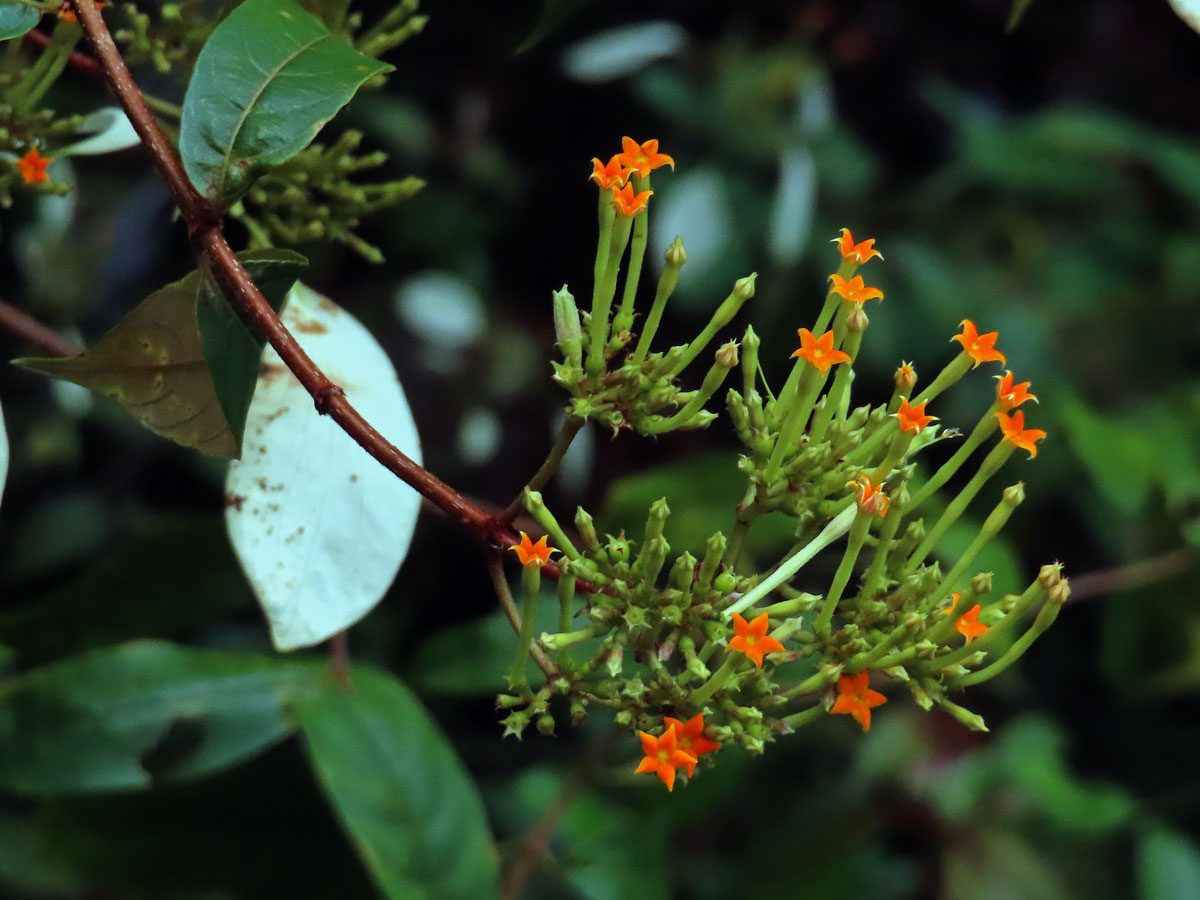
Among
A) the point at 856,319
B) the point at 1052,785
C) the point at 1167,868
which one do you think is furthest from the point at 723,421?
the point at 856,319

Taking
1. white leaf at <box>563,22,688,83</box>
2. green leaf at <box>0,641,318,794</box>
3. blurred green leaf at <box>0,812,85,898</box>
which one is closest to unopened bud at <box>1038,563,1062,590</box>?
green leaf at <box>0,641,318,794</box>

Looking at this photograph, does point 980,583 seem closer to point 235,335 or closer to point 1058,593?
point 1058,593

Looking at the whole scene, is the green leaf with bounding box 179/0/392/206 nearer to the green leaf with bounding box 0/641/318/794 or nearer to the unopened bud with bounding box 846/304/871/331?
the unopened bud with bounding box 846/304/871/331

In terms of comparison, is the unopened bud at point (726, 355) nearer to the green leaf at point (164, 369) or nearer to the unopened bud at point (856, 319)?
the unopened bud at point (856, 319)

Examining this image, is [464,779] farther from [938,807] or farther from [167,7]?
[938,807]

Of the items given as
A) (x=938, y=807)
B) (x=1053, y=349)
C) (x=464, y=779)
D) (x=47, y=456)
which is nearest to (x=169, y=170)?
(x=464, y=779)
